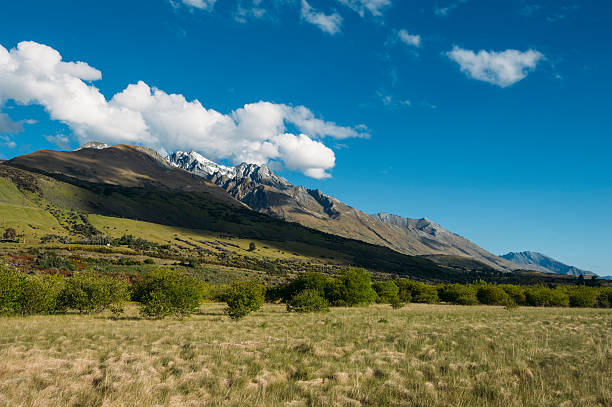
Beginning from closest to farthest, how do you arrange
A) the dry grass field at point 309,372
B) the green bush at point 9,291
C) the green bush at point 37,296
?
the dry grass field at point 309,372 → the green bush at point 9,291 → the green bush at point 37,296

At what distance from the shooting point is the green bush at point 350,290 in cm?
5916

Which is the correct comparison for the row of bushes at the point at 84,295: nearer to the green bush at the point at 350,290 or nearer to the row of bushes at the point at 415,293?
the row of bushes at the point at 415,293

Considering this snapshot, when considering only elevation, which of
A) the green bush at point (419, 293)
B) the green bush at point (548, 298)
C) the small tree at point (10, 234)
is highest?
the green bush at point (548, 298)

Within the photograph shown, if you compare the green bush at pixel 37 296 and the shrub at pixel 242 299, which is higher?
the shrub at pixel 242 299

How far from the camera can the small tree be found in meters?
139

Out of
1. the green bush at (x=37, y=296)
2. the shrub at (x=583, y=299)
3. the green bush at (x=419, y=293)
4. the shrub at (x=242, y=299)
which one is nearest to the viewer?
the green bush at (x=37, y=296)

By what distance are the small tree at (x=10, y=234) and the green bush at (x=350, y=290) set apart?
15027 centimetres

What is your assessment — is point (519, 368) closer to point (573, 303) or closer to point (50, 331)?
point (50, 331)

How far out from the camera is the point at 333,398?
9.77m

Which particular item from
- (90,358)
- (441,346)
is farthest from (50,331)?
(441,346)

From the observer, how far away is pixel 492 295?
3125 inches

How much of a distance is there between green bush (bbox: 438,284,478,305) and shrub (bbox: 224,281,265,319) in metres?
60.8

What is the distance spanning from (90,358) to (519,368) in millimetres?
17619

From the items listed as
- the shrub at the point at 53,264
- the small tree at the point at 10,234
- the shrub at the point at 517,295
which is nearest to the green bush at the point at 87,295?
the shrub at the point at 53,264
